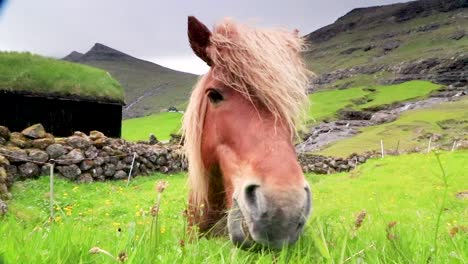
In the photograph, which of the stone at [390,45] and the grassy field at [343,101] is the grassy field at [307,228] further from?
the stone at [390,45]

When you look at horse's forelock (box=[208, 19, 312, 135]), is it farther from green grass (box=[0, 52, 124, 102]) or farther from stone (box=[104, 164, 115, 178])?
green grass (box=[0, 52, 124, 102])

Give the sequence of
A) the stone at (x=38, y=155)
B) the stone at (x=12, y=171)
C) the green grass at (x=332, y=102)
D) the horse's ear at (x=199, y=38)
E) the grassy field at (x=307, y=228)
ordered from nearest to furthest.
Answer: the grassy field at (x=307, y=228), the horse's ear at (x=199, y=38), the stone at (x=12, y=171), the stone at (x=38, y=155), the green grass at (x=332, y=102)

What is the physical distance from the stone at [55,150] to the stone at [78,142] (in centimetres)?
85

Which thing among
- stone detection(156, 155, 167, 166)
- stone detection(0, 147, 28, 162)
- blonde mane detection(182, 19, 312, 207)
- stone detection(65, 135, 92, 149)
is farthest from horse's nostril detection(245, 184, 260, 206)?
stone detection(156, 155, 167, 166)

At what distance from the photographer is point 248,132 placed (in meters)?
2.74

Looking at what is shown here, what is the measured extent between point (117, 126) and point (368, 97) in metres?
60.2

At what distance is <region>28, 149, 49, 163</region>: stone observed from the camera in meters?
16.7

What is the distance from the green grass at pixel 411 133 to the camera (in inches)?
1449

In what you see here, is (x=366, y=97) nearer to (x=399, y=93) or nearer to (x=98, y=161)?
(x=399, y=93)

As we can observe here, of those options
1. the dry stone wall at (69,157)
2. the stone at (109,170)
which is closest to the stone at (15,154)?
the dry stone wall at (69,157)

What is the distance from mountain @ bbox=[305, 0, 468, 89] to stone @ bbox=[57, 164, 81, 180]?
59.8m

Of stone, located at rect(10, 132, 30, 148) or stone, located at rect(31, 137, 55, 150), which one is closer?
stone, located at rect(10, 132, 30, 148)

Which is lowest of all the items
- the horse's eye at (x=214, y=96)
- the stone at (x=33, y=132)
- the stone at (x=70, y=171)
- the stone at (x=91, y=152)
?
the stone at (x=70, y=171)

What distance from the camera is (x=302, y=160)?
101ft
